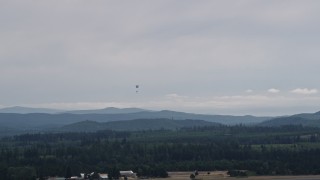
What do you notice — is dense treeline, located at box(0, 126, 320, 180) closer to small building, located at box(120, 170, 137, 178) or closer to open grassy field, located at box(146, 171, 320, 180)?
small building, located at box(120, 170, 137, 178)

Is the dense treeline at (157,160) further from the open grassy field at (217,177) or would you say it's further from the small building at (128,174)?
the open grassy field at (217,177)

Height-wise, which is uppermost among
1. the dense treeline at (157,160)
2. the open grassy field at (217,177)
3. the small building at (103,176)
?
the dense treeline at (157,160)

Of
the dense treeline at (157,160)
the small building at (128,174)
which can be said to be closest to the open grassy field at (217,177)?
the dense treeline at (157,160)

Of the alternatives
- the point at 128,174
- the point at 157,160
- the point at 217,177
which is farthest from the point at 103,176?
the point at 157,160

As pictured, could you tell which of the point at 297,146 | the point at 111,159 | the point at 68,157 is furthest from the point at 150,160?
the point at 297,146

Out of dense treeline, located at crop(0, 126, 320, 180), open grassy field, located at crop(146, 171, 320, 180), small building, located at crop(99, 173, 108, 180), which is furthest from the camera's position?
dense treeline, located at crop(0, 126, 320, 180)

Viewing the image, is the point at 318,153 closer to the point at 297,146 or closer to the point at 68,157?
the point at 297,146

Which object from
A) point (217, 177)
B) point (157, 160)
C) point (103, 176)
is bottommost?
point (217, 177)

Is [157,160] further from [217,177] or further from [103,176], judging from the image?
[217,177]

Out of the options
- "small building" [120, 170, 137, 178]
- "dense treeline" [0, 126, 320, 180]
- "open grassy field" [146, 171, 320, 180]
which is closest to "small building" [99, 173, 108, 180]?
"small building" [120, 170, 137, 178]

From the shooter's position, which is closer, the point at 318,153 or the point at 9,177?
the point at 9,177

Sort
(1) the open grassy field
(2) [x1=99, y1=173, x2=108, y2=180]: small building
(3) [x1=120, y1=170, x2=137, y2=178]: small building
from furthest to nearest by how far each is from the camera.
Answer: (3) [x1=120, y1=170, x2=137, y2=178]: small building, (2) [x1=99, y1=173, x2=108, y2=180]: small building, (1) the open grassy field
